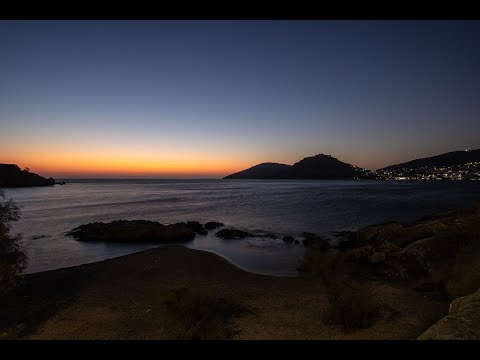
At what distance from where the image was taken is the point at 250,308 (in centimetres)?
1041

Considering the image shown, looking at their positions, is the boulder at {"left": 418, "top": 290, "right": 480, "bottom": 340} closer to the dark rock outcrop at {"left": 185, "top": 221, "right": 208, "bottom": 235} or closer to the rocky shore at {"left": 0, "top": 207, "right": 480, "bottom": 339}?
the rocky shore at {"left": 0, "top": 207, "right": 480, "bottom": 339}

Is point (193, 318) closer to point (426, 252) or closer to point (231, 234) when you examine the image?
point (426, 252)

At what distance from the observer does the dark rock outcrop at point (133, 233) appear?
79.5 ft

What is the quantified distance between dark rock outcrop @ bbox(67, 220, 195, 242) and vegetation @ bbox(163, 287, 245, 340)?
1653 cm

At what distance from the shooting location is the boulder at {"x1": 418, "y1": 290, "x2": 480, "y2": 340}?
5.17 meters

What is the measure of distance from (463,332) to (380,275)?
8701 millimetres

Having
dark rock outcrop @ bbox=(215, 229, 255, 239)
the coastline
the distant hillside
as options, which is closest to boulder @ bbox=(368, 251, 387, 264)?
the coastline

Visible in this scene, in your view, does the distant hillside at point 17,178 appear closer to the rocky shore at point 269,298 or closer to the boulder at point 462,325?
the rocky shore at point 269,298

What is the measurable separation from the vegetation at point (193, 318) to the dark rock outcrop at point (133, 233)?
1653 cm

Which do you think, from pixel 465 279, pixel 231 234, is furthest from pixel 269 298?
pixel 231 234

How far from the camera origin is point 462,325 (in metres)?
5.60

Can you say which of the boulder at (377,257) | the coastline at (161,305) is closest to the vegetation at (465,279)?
the coastline at (161,305)

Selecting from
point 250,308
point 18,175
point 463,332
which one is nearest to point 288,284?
point 250,308
